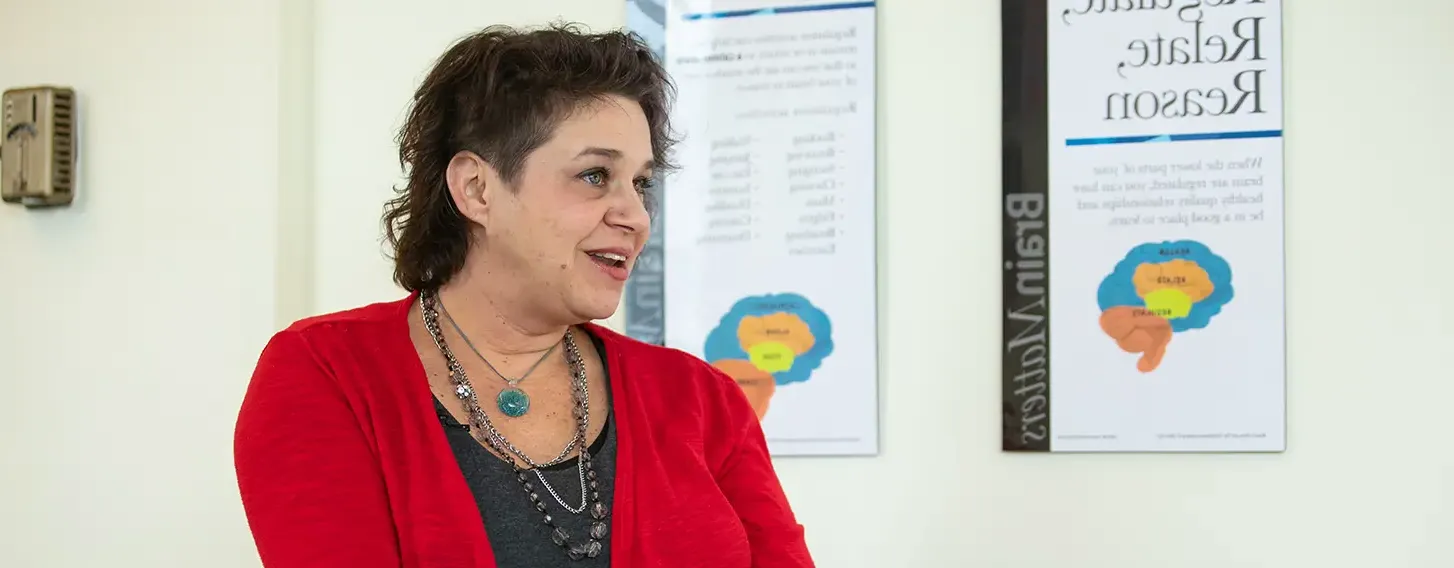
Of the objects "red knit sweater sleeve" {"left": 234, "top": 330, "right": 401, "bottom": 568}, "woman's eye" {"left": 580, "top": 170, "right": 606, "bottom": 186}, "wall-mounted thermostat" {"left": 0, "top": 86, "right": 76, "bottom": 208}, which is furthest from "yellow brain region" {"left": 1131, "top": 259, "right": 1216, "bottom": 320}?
"wall-mounted thermostat" {"left": 0, "top": 86, "right": 76, "bottom": 208}

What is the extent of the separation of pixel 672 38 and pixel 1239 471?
125 cm

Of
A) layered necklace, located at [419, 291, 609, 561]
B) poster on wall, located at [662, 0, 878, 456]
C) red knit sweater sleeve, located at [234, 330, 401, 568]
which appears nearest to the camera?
red knit sweater sleeve, located at [234, 330, 401, 568]

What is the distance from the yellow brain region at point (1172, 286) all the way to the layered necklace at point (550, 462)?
1056 millimetres

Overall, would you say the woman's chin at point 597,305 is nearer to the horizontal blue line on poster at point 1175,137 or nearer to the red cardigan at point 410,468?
the red cardigan at point 410,468

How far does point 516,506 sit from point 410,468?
13 cm

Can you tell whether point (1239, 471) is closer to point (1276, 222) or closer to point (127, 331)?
point (1276, 222)

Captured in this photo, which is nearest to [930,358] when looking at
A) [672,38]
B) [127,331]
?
[672,38]

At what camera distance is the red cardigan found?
1310mm

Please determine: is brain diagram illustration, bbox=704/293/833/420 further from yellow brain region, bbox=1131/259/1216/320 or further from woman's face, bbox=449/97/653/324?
woman's face, bbox=449/97/653/324

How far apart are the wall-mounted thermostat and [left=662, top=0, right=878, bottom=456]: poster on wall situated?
1211 mm

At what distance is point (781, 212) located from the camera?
227 cm

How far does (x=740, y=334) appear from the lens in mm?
2283

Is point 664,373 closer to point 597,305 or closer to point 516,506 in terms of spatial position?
point 597,305

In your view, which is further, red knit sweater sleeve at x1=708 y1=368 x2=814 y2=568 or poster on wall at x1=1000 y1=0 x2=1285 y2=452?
poster on wall at x1=1000 y1=0 x2=1285 y2=452
